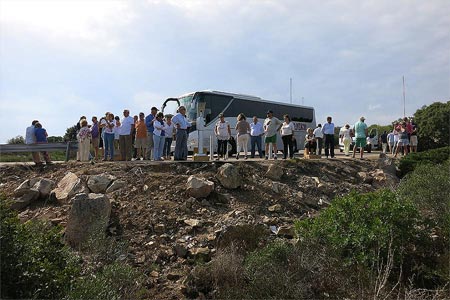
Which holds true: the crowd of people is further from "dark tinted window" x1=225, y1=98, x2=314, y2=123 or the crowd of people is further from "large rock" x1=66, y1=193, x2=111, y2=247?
"dark tinted window" x1=225, y1=98, x2=314, y2=123

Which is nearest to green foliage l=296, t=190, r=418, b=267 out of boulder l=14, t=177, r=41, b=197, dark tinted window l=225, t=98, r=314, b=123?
boulder l=14, t=177, r=41, b=197

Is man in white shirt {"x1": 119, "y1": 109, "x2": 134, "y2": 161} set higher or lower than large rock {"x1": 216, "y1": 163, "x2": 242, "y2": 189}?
higher

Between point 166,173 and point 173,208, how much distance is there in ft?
5.57

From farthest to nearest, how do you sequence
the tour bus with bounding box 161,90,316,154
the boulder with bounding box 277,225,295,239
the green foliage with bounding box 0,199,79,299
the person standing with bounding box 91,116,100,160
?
the tour bus with bounding box 161,90,316,154 < the person standing with bounding box 91,116,100,160 < the boulder with bounding box 277,225,295,239 < the green foliage with bounding box 0,199,79,299

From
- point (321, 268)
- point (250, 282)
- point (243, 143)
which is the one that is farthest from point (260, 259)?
point (243, 143)

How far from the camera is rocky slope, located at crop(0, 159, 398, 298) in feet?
27.6

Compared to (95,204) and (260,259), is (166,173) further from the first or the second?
(260,259)

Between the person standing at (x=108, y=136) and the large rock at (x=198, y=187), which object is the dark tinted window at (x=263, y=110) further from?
the large rock at (x=198, y=187)

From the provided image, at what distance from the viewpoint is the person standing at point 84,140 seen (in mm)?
12883

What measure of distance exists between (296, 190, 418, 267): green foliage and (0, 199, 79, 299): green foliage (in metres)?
4.45

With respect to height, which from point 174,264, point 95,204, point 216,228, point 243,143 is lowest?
point 174,264

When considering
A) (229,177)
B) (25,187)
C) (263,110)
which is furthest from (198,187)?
(263,110)

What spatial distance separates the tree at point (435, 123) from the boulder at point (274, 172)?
28.2 metres

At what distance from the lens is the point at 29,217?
9812 millimetres
